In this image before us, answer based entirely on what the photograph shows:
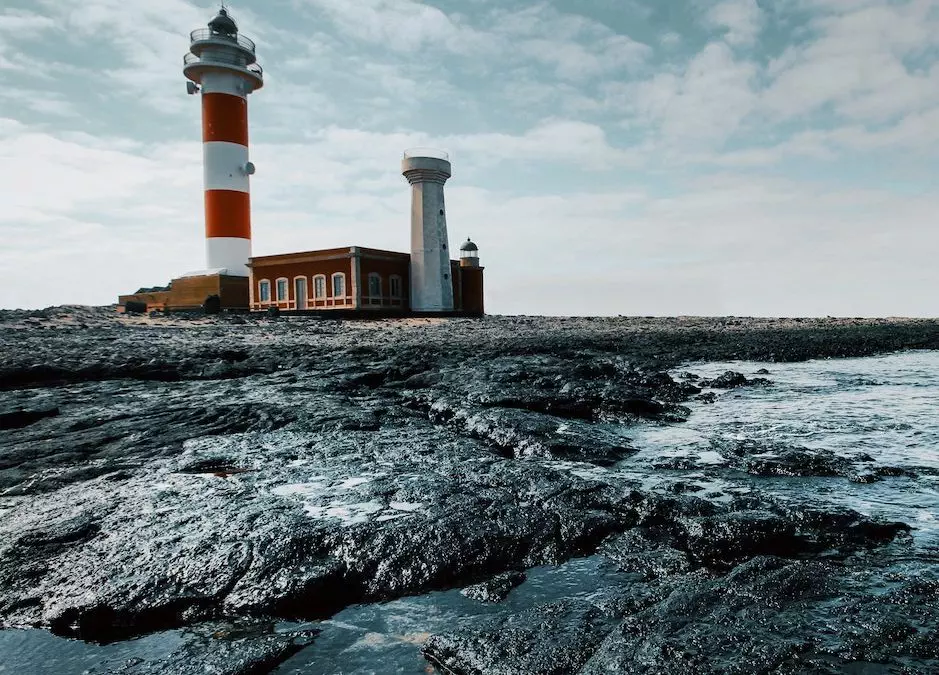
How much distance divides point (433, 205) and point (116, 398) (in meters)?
26.3

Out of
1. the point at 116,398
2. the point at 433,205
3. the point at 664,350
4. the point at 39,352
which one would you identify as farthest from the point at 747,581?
the point at 433,205

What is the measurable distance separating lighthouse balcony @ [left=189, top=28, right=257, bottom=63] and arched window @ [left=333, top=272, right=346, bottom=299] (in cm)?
1436

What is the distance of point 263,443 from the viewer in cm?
586

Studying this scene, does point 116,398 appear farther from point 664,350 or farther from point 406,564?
point 664,350

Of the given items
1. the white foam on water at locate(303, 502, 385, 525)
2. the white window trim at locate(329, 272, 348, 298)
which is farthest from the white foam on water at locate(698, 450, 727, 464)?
the white window trim at locate(329, 272, 348, 298)

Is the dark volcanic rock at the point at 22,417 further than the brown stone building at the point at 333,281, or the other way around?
the brown stone building at the point at 333,281

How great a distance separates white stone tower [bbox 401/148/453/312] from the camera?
107 feet

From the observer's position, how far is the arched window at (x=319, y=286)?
31.5 metres

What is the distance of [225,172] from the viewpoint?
32688 millimetres

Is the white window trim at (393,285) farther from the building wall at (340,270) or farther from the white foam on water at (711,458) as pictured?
the white foam on water at (711,458)

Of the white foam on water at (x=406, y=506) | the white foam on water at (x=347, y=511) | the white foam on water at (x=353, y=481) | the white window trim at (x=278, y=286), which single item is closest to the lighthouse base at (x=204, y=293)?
the white window trim at (x=278, y=286)

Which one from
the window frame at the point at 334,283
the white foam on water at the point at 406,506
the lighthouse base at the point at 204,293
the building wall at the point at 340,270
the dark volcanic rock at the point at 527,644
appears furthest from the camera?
the lighthouse base at the point at 204,293

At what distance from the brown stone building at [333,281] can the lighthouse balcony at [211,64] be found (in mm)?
10403

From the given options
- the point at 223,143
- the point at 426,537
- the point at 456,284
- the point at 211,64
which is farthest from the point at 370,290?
the point at 426,537
